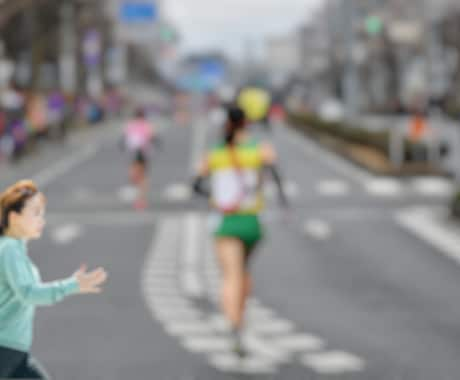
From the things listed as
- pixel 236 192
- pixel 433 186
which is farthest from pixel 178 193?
pixel 236 192

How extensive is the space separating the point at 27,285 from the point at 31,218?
204 mm

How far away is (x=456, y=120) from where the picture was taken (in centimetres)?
8500

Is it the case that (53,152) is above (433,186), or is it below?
below

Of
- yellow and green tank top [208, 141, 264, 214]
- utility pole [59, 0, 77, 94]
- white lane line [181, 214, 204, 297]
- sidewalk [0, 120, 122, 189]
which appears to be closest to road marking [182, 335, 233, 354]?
yellow and green tank top [208, 141, 264, 214]

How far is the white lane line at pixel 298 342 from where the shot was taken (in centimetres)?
1106

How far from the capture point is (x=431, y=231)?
22.2 meters

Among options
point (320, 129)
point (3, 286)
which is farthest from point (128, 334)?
point (320, 129)

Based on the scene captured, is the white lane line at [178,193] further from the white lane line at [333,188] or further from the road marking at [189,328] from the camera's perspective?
the road marking at [189,328]

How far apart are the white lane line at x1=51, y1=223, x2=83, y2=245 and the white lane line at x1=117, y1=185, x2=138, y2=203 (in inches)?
246

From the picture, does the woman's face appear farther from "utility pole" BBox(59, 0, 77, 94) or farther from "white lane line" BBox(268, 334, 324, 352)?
"utility pole" BBox(59, 0, 77, 94)

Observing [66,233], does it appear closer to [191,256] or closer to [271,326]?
[191,256]

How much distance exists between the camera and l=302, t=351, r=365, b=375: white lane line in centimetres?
995

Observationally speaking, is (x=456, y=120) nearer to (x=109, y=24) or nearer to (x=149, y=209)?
(x=109, y=24)

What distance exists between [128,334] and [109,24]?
10487 cm
